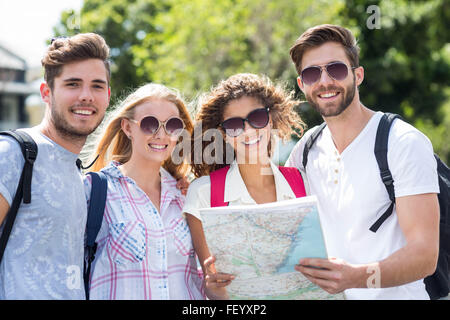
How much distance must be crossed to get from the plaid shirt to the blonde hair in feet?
1.20

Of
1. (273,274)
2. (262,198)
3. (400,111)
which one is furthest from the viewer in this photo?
(400,111)

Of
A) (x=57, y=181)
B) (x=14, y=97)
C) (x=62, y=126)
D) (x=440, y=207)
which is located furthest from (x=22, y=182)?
(x=14, y=97)

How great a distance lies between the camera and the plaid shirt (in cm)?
277

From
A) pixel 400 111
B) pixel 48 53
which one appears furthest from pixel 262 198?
pixel 400 111

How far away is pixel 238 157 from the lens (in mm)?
3164

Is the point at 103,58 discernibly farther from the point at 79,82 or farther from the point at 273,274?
the point at 273,274

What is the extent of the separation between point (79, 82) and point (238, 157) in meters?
1.07

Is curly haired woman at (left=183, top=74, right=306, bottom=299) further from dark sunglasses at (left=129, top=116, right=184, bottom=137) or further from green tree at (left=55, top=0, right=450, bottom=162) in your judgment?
green tree at (left=55, top=0, right=450, bottom=162)

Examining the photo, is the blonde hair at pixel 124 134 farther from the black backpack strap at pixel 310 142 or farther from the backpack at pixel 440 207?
the backpack at pixel 440 207

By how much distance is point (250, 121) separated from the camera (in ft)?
9.96

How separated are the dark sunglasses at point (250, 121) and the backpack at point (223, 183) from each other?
275 mm

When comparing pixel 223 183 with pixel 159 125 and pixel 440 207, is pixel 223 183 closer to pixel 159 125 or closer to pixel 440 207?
pixel 159 125

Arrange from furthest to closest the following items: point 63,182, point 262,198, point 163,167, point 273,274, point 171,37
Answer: point 171,37 → point 163,167 → point 262,198 → point 63,182 → point 273,274

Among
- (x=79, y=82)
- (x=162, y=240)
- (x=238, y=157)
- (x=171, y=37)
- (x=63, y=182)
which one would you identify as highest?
(x=171, y=37)
